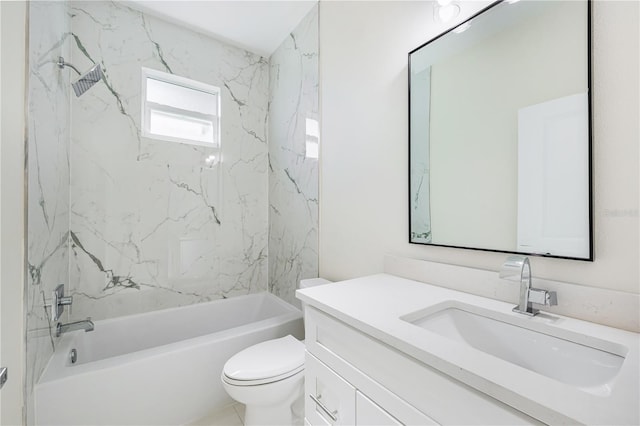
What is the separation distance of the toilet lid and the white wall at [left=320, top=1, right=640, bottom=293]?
56 cm

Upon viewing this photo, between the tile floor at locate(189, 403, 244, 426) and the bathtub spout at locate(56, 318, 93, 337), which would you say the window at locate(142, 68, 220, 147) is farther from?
the tile floor at locate(189, 403, 244, 426)

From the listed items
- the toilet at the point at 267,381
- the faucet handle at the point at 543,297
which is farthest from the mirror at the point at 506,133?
the toilet at the point at 267,381

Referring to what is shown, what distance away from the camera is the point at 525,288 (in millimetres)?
851

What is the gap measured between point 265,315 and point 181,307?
696 mm

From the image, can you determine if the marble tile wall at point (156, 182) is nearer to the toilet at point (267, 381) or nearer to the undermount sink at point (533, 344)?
the toilet at point (267, 381)

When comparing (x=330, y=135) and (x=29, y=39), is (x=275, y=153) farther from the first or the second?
(x=29, y=39)

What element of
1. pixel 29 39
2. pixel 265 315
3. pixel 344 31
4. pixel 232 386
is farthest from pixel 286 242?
pixel 29 39

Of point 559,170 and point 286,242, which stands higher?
point 559,170

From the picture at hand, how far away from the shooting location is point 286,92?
8.04 feet

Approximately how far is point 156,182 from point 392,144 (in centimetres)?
184

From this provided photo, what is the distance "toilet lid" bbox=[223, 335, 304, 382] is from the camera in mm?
1328

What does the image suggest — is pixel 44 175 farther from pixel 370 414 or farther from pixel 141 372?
pixel 370 414

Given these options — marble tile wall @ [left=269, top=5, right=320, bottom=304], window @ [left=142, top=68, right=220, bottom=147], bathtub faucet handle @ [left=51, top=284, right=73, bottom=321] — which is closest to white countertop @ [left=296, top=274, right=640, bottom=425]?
marble tile wall @ [left=269, top=5, right=320, bottom=304]

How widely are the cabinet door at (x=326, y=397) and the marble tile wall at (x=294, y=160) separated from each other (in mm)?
1044
